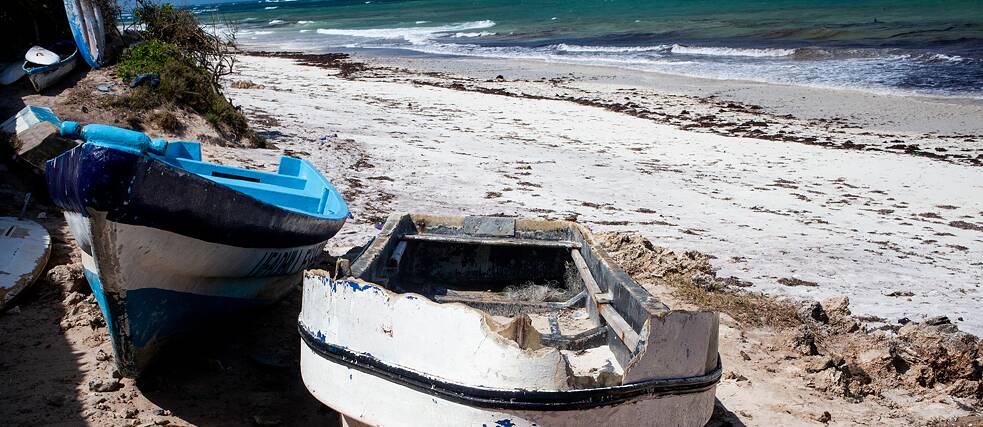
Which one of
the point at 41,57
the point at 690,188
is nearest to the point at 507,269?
the point at 690,188

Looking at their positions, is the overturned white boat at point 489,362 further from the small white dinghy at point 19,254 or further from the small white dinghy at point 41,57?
the small white dinghy at point 41,57

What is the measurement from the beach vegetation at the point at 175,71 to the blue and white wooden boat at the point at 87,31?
0.31 meters

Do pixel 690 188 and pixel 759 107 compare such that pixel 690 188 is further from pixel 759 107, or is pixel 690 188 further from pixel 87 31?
pixel 87 31

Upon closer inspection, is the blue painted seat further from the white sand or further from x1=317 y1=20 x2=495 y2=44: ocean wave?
x1=317 y1=20 x2=495 y2=44: ocean wave

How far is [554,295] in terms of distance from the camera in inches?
224

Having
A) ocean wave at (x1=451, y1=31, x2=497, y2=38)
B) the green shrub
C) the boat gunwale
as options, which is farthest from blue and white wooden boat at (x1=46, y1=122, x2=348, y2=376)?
ocean wave at (x1=451, y1=31, x2=497, y2=38)

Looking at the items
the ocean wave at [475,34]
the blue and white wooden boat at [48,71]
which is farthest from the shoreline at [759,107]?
the ocean wave at [475,34]

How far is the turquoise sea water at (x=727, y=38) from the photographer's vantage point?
2189 centimetres

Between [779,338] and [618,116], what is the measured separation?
33.7ft

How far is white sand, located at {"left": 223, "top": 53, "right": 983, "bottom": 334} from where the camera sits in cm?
730


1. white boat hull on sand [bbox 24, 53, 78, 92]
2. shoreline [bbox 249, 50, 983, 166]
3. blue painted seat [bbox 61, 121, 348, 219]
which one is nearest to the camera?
→ blue painted seat [bbox 61, 121, 348, 219]

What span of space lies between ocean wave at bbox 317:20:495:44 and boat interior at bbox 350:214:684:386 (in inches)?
1358

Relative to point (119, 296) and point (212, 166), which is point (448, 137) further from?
point (119, 296)

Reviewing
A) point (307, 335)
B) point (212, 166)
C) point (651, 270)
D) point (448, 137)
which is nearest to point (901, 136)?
point (448, 137)
